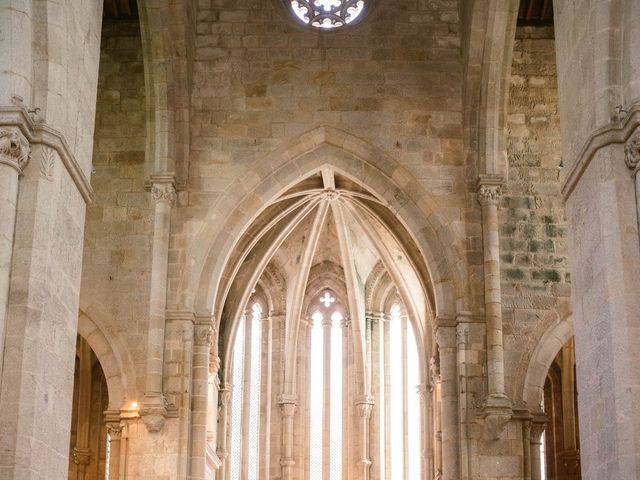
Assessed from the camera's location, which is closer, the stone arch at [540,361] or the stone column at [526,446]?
the stone column at [526,446]

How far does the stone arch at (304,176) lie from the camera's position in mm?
18469

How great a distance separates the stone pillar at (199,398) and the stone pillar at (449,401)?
3.43 metres

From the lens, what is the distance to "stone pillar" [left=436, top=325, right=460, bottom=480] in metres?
17.8

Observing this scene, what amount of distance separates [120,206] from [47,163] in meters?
8.35

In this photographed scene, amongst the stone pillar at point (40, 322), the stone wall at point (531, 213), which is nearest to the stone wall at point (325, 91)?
the stone wall at point (531, 213)

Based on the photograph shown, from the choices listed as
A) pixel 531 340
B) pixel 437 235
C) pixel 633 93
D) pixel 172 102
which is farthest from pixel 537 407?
pixel 633 93

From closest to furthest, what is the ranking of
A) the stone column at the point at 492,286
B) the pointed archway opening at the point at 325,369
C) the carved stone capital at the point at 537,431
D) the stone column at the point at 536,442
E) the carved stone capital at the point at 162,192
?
the stone column at the point at 492,286 → the stone column at the point at 536,442 → the carved stone capital at the point at 537,431 → the carved stone capital at the point at 162,192 → the pointed archway opening at the point at 325,369

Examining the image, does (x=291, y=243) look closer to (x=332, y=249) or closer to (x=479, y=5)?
(x=332, y=249)

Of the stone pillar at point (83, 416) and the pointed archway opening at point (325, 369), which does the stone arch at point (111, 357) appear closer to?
the stone pillar at point (83, 416)

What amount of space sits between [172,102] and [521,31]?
5.79 meters

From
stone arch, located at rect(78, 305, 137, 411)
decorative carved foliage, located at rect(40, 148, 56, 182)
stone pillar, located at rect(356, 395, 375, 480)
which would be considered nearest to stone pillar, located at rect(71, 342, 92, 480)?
stone arch, located at rect(78, 305, 137, 411)

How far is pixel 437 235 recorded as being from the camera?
18.7 metres

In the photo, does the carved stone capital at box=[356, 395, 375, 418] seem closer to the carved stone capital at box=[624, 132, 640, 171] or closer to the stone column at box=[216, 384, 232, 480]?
the stone column at box=[216, 384, 232, 480]

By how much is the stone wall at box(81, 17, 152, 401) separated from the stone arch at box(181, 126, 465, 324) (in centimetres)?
83
